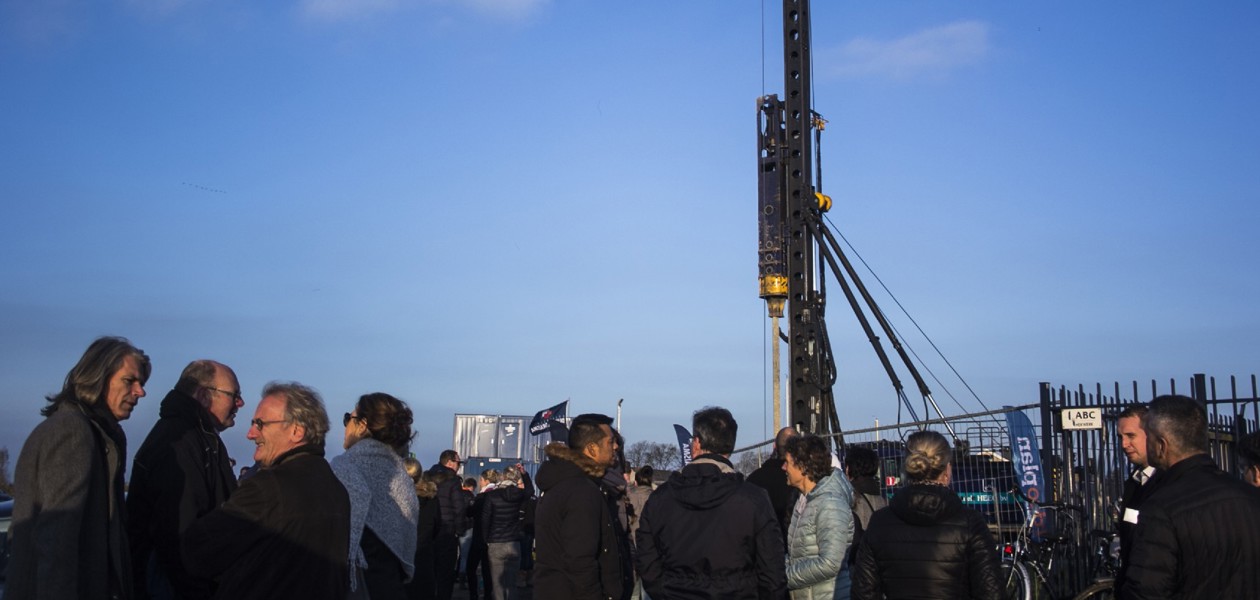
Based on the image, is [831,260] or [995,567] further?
[831,260]

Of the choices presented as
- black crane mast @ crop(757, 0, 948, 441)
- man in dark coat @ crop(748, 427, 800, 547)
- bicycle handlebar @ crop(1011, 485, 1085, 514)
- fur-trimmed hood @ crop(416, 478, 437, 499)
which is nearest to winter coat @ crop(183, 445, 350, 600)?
man in dark coat @ crop(748, 427, 800, 547)

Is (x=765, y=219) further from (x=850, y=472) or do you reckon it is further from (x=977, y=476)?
(x=850, y=472)

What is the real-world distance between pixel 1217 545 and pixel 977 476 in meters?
8.26

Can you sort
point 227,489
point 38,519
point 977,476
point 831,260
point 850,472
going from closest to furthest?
1. point 38,519
2. point 227,489
3. point 850,472
4. point 977,476
5. point 831,260

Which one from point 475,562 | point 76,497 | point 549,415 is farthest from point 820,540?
point 549,415

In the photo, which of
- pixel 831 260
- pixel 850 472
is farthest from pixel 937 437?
pixel 831 260

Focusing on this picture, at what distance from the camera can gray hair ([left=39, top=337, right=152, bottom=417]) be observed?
437 centimetres

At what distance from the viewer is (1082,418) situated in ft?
34.7

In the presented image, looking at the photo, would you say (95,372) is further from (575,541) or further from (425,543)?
(425,543)

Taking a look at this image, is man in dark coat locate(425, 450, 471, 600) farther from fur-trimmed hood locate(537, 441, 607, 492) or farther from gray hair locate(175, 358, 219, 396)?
gray hair locate(175, 358, 219, 396)

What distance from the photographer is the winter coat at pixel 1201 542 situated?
425 cm

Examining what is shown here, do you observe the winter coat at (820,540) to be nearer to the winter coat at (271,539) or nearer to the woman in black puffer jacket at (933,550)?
the woman in black puffer jacket at (933,550)

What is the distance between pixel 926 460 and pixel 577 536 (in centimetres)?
181

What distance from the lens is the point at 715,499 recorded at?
17.7 ft
